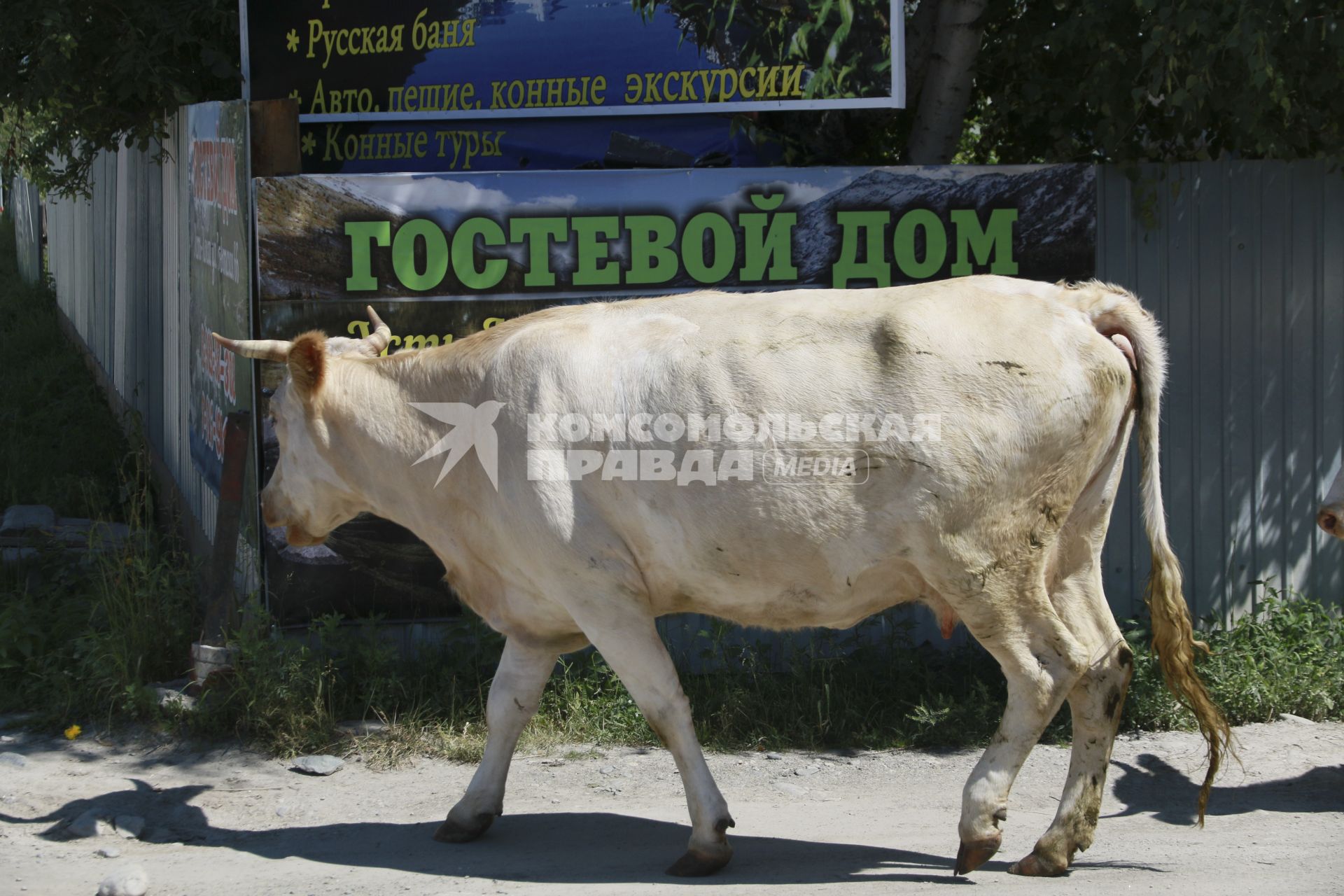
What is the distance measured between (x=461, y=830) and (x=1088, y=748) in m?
2.29

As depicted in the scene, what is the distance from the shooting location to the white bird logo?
16.5 feet

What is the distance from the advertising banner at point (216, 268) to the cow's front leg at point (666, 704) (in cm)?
Result: 273

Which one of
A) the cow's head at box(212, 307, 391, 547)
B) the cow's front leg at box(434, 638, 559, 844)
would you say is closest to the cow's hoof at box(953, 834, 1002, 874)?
the cow's front leg at box(434, 638, 559, 844)

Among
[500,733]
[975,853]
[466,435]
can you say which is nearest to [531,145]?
[466,435]

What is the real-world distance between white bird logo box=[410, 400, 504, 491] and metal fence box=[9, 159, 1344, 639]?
2.11 metres

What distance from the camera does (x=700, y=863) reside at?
4770mm

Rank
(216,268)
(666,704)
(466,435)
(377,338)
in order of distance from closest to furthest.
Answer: (666,704) < (466,435) < (377,338) < (216,268)

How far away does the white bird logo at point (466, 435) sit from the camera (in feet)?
16.5

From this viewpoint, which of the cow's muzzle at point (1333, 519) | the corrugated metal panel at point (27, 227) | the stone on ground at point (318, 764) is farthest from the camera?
Result: the corrugated metal panel at point (27, 227)

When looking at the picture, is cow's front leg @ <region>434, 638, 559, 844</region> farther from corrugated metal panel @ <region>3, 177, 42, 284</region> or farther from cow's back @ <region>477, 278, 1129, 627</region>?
corrugated metal panel @ <region>3, 177, 42, 284</region>

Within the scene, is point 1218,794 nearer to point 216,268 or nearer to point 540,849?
point 540,849

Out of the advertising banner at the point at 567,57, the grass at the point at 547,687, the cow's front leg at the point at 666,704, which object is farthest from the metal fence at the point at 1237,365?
the cow's front leg at the point at 666,704

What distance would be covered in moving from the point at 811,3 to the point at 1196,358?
260 centimetres

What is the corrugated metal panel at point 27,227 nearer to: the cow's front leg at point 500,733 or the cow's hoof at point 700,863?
the cow's front leg at point 500,733
